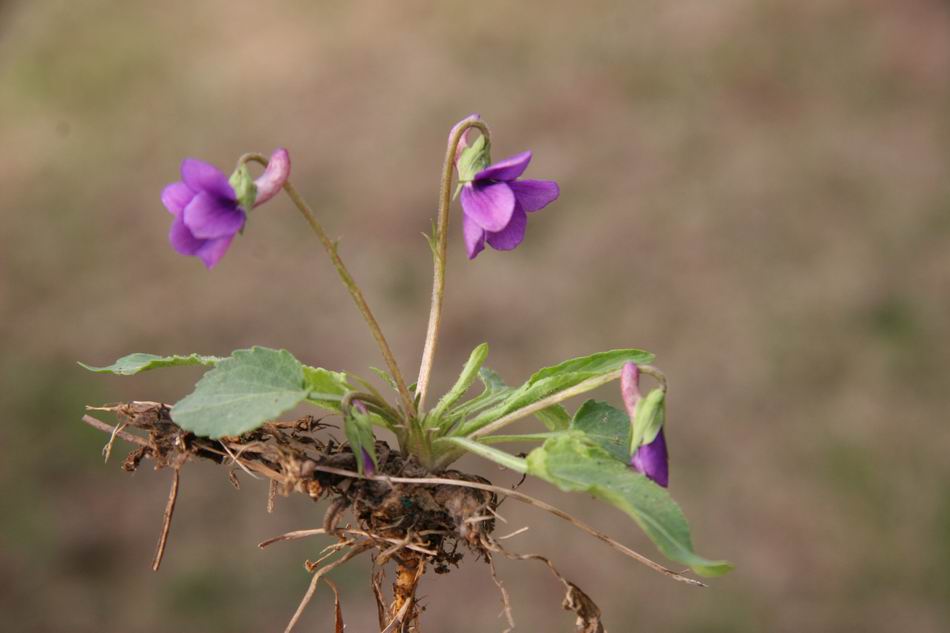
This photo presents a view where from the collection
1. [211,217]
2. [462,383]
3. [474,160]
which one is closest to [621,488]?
[462,383]

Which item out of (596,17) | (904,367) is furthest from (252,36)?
(904,367)

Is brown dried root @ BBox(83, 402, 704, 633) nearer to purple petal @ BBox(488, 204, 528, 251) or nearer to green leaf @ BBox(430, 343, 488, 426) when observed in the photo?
green leaf @ BBox(430, 343, 488, 426)

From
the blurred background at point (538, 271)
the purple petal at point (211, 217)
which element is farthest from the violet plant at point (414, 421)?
the blurred background at point (538, 271)

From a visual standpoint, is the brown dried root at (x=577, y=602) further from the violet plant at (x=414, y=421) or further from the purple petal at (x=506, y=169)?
the purple petal at (x=506, y=169)

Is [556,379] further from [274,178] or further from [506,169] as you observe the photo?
[274,178]

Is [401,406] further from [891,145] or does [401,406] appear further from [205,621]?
[891,145]
